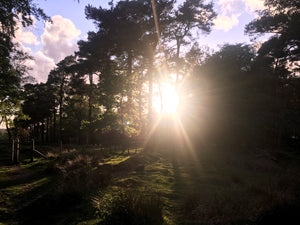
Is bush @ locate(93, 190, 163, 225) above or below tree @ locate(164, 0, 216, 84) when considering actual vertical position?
below

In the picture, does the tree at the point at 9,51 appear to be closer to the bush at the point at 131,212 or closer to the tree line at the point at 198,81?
the tree line at the point at 198,81

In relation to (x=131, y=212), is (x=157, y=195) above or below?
below

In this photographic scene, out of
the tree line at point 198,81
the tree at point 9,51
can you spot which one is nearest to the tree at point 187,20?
the tree line at point 198,81

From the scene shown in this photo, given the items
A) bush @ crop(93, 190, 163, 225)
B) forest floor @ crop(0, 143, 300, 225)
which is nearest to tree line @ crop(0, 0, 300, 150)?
forest floor @ crop(0, 143, 300, 225)

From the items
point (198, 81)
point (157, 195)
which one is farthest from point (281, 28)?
point (157, 195)

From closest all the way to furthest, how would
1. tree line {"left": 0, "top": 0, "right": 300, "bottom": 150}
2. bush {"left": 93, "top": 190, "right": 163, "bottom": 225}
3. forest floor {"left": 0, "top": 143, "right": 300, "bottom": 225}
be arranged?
bush {"left": 93, "top": 190, "right": 163, "bottom": 225} < forest floor {"left": 0, "top": 143, "right": 300, "bottom": 225} < tree line {"left": 0, "top": 0, "right": 300, "bottom": 150}

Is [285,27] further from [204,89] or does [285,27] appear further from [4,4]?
[4,4]

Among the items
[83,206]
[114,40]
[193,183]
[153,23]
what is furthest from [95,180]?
[153,23]

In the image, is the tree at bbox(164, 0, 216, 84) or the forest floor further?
the tree at bbox(164, 0, 216, 84)

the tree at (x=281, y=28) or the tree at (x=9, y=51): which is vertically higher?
the tree at (x=281, y=28)

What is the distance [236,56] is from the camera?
2262cm

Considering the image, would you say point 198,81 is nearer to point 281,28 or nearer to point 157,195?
point 281,28

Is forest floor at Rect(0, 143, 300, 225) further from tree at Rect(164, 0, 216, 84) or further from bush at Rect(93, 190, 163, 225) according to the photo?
tree at Rect(164, 0, 216, 84)

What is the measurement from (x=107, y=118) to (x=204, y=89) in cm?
1195
